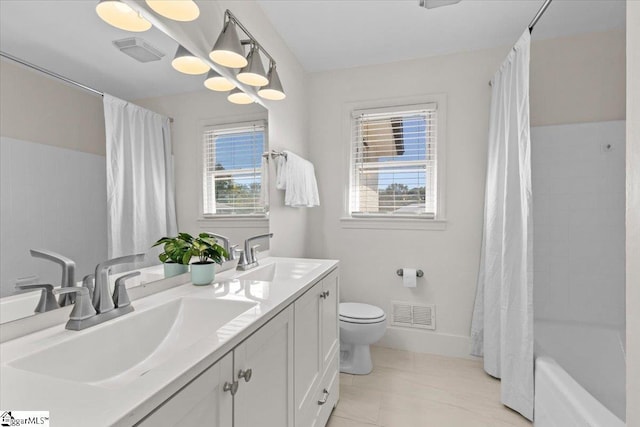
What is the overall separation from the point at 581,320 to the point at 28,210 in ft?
10.2

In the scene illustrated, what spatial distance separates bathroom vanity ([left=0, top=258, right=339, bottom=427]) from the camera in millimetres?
535

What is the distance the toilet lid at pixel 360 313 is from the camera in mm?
2182

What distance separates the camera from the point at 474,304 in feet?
8.04

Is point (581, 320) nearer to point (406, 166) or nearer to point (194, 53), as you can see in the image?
point (406, 166)

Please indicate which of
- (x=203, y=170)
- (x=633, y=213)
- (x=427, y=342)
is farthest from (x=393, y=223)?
(x=633, y=213)

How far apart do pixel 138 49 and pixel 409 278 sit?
2.28m

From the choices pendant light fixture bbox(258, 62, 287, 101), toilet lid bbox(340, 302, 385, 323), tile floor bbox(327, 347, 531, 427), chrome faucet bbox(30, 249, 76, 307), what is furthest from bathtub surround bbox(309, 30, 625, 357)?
chrome faucet bbox(30, 249, 76, 307)

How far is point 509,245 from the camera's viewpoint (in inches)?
77.2

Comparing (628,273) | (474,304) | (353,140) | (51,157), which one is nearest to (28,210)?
(51,157)

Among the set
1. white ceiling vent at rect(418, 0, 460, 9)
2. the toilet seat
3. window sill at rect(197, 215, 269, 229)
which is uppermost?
white ceiling vent at rect(418, 0, 460, 9)

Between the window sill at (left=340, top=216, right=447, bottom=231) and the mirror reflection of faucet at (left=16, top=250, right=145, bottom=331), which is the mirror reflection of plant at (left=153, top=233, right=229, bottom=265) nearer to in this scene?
the mirror reflection of faucet at (left=16, top=250, right=145, bottom=331)

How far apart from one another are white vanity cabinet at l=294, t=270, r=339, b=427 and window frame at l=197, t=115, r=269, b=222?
58 centimetres

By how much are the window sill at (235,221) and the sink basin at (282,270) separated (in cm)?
27

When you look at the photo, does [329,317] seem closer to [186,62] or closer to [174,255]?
[174,255]
